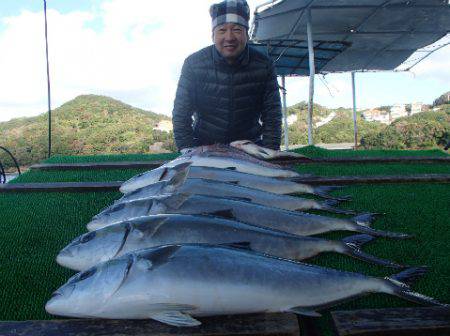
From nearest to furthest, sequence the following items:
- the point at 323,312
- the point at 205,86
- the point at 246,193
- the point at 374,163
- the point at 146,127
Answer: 1. the point at 323,312
2. the point at 246,193
3. the point at 374,163
4. the point at 205,86
5. the point at 146,127

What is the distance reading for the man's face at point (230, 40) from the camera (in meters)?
5.14

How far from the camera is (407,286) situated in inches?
79.2

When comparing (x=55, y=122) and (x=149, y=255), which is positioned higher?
(x=55, y=122)

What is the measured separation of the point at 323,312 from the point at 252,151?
122 inches

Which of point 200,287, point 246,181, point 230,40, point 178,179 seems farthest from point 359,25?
point 200,287

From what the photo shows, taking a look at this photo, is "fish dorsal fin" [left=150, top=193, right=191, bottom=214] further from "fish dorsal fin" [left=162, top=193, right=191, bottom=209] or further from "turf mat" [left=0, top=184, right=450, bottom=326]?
"turf mat" [left=0, top=184, right=450, bottom=326]

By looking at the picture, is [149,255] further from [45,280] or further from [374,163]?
[374,163]

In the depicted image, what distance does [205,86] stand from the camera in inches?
226

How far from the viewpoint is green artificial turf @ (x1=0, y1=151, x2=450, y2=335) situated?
2.05m

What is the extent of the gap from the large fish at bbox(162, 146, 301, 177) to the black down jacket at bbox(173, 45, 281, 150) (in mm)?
1578

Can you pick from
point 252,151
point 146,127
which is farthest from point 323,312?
point 146,127

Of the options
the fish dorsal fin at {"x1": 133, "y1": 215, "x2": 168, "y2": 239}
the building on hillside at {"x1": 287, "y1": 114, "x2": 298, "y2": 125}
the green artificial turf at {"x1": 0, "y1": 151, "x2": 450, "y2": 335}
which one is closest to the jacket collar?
the green artificial turf at {"x1": 0, "y1": 151, "x2": 450, "y2": 335}

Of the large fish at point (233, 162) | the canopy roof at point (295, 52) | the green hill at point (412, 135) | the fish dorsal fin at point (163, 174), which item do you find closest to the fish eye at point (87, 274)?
the fish dorsal fin at point (163, 174)

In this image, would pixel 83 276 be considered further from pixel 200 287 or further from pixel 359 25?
pixel 359 25
